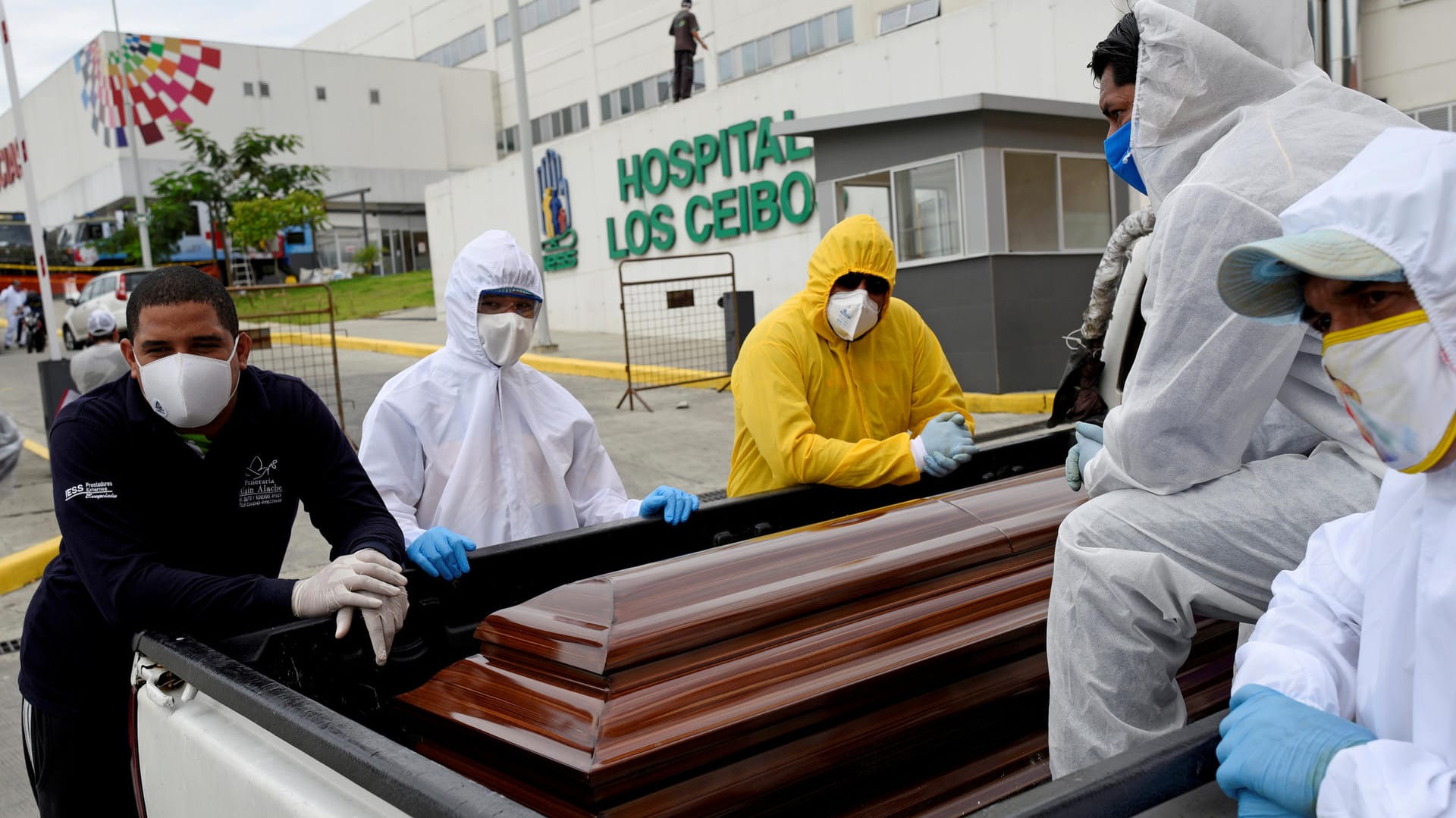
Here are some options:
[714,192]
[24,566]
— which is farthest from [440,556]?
[714,192]

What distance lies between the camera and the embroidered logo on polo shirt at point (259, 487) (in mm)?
2279

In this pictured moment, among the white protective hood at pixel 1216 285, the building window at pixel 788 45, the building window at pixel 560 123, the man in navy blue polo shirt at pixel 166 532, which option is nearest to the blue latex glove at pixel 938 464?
the white protective hood at pixel 1216 285

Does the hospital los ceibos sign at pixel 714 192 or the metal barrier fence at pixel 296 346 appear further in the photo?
the hospital los ceibos sign at pixel 714 192

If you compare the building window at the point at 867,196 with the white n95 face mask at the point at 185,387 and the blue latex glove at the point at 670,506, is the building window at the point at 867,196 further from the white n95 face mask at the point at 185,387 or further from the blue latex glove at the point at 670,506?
the white n95 face mask at the point at 185,387

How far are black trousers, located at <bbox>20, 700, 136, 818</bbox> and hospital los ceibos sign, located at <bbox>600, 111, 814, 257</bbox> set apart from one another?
13.2 meters

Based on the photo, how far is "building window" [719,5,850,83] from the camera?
2323 cm

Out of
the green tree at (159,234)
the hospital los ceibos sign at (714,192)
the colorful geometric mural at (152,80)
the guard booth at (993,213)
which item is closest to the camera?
the guard booth at (993,213)

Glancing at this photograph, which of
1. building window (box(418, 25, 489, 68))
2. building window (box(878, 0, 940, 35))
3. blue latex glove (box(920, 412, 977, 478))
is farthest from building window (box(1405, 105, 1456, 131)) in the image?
building window (box(418, 25, 489, 68))

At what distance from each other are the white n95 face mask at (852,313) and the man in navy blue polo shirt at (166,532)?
159cm

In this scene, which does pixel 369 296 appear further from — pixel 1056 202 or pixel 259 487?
pixel 259 487

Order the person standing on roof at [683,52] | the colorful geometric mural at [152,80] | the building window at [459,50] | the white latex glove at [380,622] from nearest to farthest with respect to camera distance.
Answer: the white latex glove at [380,622] → the person standing on roof at [683,52] → the colorful geometric mural at [152,80] → the building window at [459,50]

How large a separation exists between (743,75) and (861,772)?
25.4 m

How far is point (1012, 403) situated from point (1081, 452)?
801cm

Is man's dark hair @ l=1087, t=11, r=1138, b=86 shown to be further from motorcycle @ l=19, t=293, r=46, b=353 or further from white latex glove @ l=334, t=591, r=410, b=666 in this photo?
motorcycle @ l=19, t=293, r=46, b=353
